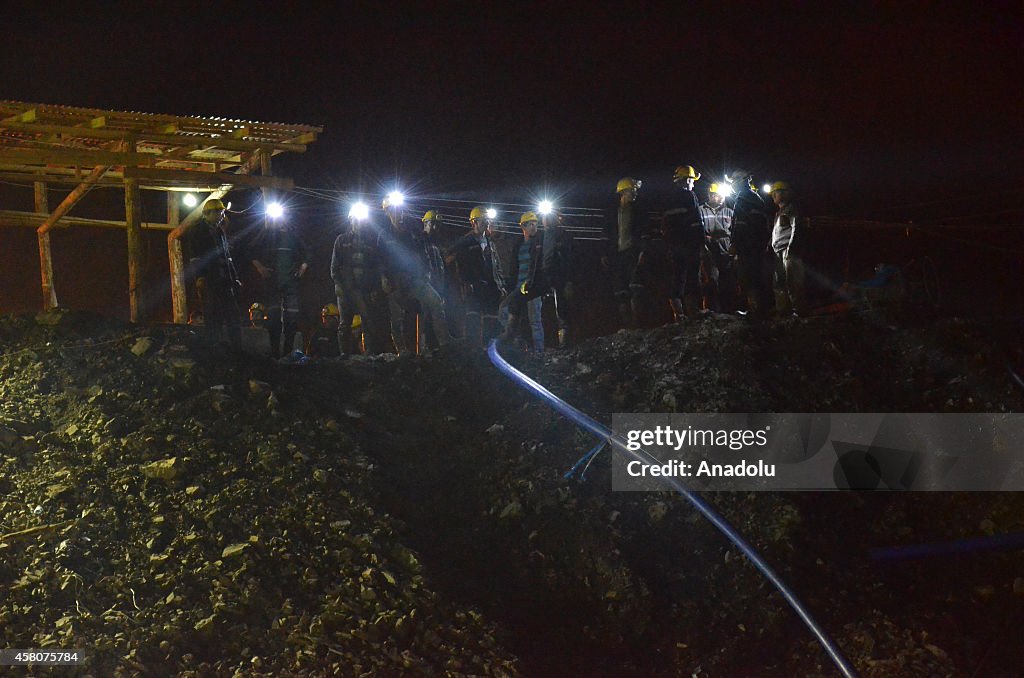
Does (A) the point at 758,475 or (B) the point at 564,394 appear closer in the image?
→ (A) the point at 758,475

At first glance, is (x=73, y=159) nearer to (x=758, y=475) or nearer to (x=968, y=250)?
(x=758, y=475)

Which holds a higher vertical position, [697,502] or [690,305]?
[690,305]

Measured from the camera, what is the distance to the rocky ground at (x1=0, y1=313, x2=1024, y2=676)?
5.71 metres

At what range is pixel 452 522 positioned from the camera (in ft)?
23.5

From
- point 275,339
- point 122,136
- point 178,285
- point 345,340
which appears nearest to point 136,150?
point 122,136

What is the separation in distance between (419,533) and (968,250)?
1724cm

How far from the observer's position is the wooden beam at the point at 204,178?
34.7ft

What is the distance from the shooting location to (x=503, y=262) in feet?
36.0

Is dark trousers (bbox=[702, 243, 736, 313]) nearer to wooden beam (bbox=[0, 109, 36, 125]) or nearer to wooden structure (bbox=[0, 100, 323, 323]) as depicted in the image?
wooden structure (bbox=[0, 100, 323, 323])

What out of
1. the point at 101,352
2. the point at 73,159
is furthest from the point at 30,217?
the point at 101,352

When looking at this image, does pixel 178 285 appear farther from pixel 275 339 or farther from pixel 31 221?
pixel 275 339

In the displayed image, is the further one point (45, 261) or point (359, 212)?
point (45, 261)

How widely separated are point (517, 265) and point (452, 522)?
158 inches

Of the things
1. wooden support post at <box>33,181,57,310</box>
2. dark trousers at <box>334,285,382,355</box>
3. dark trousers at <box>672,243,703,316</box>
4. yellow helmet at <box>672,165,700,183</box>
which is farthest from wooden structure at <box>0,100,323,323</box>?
dark trousers at <box>672,243,703,316</box>
